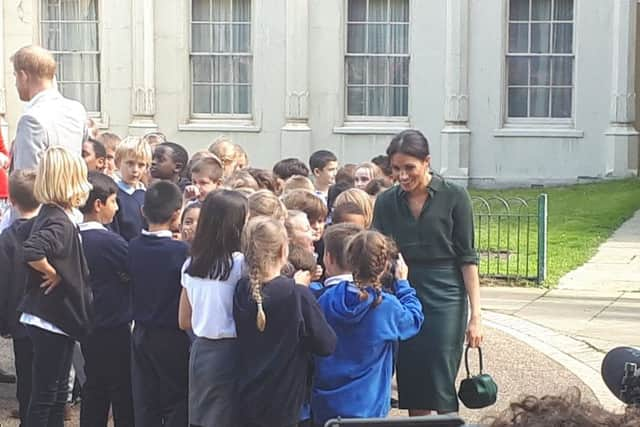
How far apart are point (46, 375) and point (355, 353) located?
1.65 metres

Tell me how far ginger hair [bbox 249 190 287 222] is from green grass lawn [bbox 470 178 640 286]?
7044mm

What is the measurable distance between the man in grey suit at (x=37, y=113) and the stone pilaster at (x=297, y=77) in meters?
14.8

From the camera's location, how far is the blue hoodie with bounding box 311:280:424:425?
5.55 meters

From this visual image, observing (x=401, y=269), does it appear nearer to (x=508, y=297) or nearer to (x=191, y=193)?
(x=191, y=193)

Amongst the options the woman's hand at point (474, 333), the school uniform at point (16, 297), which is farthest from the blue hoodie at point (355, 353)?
the school uniform at point (16, 297)

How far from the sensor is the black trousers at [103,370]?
20.9ft

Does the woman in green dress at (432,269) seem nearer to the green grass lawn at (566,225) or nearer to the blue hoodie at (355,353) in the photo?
the blue hoodie at (355,353)

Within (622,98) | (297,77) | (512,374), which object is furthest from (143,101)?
(512,374)

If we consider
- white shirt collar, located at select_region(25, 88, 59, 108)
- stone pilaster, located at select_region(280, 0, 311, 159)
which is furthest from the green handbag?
stone pilaster, located at select_region(280, 0, 311, 159)

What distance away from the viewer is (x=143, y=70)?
2242 cm

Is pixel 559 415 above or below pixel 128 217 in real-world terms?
above

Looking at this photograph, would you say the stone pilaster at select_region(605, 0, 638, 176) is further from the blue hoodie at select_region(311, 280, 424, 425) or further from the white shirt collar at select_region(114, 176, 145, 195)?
the blue hoodie at select_region(311, 280, 424, 425)

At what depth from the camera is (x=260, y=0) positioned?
878 inches

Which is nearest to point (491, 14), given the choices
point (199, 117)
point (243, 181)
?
point (199, 117)
